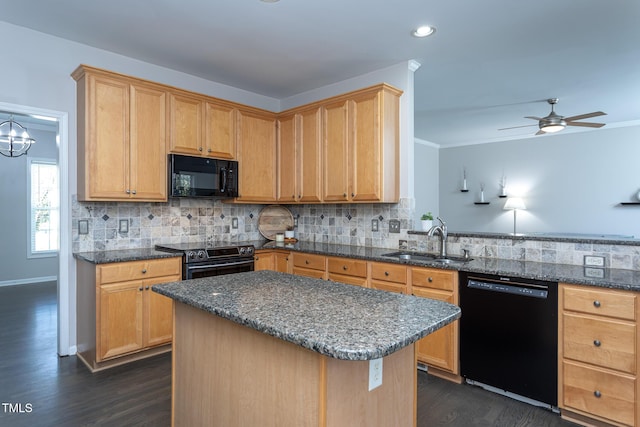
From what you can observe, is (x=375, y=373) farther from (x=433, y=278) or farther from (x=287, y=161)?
(x=287, y=161)

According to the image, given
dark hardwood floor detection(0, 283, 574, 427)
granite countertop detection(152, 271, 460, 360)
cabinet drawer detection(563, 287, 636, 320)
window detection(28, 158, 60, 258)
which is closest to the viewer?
granite countertop detection(152, 271, 460, 360)

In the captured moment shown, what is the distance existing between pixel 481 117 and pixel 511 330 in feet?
14.0

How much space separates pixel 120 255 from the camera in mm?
3023

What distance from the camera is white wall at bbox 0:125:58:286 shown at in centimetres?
590

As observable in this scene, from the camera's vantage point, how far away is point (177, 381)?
1821 mm

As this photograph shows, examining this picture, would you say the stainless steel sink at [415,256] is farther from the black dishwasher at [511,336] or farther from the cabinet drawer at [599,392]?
the cabinet drawer at [599,392]

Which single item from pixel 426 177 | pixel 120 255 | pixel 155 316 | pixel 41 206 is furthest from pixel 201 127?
pixel 426 177

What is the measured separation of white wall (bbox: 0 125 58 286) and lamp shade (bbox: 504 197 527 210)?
811 cm

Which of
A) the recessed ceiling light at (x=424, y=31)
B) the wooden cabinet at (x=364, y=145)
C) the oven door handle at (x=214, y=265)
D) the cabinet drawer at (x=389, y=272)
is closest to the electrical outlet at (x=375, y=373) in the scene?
the cabinet drawer at (x=389, y=272)

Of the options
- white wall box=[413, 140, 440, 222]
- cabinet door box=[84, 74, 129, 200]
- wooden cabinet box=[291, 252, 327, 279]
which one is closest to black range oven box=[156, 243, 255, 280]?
wooden cabinet box=[291, 252, 327, 279]

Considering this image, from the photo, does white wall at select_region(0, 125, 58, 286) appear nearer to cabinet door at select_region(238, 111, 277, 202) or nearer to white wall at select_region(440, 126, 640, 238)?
cabinet door at select_region(238, 111, 277, 202)

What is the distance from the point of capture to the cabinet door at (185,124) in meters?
3.49

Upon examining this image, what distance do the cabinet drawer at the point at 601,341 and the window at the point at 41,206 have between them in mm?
7198

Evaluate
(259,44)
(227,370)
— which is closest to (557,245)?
(227,370)
